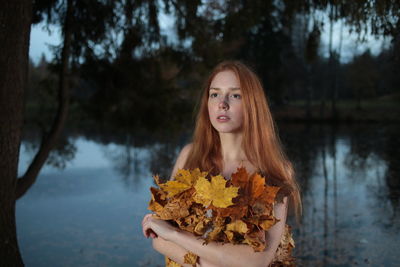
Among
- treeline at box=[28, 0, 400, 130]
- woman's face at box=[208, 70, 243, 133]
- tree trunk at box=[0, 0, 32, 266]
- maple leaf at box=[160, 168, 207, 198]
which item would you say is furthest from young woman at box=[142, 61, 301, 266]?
treeline at box=[28, 0, 400, 130]

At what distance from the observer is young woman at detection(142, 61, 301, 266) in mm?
1928

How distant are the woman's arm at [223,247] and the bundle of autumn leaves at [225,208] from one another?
0.04 metres

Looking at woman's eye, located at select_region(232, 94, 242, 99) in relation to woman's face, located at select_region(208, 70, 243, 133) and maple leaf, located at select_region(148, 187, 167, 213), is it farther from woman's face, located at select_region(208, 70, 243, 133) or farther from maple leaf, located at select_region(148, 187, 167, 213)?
maple leaf, located at select_region(148, 187, 167, 213)

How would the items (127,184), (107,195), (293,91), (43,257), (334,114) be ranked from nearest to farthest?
1. (43,257)
2. (107,195)
3. (127,184)
4. (334,114)
5. (293,91)

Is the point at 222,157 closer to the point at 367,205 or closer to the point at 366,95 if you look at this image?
the point at 367,205

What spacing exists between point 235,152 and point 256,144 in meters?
0.15

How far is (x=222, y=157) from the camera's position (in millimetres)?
2381

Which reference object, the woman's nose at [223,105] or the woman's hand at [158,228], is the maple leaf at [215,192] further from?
the woman's nose at [223,105]

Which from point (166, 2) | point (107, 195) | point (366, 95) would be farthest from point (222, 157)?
point (366, 95)

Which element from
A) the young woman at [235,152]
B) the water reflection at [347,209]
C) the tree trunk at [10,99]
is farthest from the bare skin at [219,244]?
the water reflection at [347,209]

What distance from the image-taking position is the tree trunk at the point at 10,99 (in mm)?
3078

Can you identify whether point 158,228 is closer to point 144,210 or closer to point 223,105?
point 223,105

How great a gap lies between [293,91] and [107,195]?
27.0 metres

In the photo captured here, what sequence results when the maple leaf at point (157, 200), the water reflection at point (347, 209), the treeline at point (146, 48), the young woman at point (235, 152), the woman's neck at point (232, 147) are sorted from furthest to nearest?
1. the water reflection at point (347, 209)
2. the treeline at point (146, 48)
3. the woman's neck at point (232, 147)
4. the maple leaf at point (157, 200)
5. the young woman at point (235, 152)
